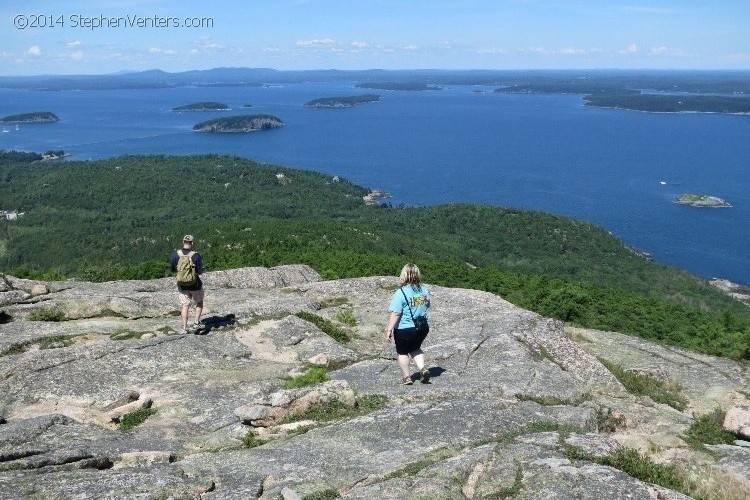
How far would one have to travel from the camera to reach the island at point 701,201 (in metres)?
152

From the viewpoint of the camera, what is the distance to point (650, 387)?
14906mm

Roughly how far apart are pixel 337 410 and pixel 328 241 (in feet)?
190

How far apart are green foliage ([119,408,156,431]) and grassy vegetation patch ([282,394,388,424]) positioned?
9.20ft

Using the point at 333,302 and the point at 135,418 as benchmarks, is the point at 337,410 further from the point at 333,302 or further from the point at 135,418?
the point at 333,302

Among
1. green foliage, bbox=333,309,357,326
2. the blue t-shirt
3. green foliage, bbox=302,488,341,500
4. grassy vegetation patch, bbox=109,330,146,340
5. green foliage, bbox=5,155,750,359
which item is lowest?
green foliage, bbox=5,155,750,359

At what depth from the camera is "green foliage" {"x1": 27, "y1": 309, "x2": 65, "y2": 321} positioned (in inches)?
683

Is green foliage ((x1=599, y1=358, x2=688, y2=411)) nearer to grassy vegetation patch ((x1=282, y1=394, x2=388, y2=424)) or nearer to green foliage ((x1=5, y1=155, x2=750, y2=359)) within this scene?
green foliage ((x1=5, y1=155, x2=750, y2=359))

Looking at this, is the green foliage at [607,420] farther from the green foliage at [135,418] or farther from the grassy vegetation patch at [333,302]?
the grassy vegetation patch at [333,302]

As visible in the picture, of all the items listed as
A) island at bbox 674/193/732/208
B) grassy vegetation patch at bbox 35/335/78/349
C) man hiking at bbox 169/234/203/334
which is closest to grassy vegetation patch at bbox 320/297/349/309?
man hiking at bbox 169/234/203/334

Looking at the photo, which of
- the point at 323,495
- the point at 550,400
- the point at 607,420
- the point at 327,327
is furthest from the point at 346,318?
the point at 323,495

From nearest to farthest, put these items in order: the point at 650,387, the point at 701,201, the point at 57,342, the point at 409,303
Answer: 1. the point at 409,303
2. the point at 650,387
3. the point at 57,342
4. the point at 701,201

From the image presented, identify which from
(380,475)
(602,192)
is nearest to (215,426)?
(380,475)

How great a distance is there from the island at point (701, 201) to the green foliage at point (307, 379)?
163m

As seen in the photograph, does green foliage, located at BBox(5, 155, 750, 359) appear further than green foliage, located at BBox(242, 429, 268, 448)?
Yes
